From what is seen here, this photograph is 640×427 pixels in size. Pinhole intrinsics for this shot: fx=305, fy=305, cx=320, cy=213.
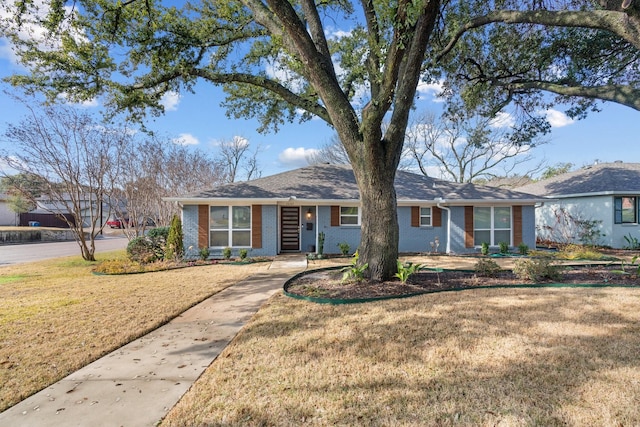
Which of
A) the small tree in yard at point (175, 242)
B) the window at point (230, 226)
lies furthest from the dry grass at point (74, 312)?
the window at point (230, 226)

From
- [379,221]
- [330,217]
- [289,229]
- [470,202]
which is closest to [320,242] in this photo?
[330,217]

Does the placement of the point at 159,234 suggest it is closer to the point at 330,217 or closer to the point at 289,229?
the point at 289,229

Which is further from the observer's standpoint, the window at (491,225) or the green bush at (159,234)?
the window at (491,225)

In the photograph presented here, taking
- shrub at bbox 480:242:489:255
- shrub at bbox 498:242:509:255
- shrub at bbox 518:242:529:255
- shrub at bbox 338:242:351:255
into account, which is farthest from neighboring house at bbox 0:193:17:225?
shrub at bbox 518:242:529:255

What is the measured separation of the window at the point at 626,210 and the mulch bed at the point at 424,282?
961 cm

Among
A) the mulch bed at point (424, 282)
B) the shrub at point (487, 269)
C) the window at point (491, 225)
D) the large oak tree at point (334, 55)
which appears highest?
the large oak tree at point (334, 55)

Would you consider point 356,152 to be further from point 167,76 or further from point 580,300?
point 167,76

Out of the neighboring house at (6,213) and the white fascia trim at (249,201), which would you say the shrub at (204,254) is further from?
the neighboring house at (6,213)

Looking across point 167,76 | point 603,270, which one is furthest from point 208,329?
point 603,270

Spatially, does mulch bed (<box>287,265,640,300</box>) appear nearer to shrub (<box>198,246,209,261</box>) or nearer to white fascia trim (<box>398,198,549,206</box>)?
white fascia trim (<box>398,198,549,206</box>)

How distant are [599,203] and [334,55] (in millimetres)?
14859

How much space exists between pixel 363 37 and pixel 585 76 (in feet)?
26.6

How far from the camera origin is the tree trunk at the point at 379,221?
21.5ft

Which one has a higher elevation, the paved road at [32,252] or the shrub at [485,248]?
the shrub at [485,248]
